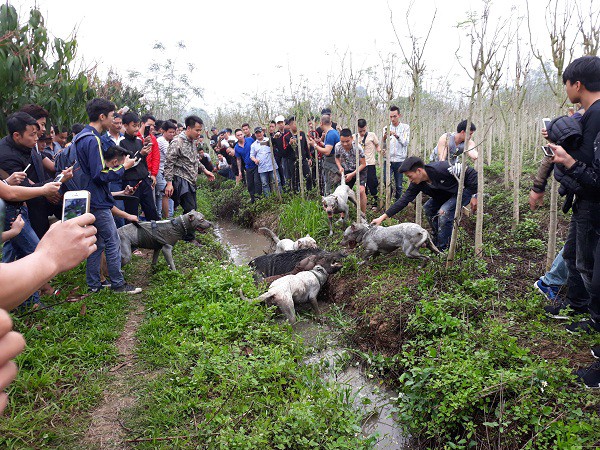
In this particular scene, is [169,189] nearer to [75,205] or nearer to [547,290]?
[75,205]

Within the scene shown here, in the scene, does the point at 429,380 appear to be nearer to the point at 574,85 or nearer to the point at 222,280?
the point at 574,85

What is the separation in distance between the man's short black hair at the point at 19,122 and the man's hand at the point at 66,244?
12.5ft

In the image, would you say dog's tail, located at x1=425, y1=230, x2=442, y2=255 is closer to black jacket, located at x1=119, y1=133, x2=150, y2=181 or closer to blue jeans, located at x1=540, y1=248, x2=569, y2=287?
blue jeans, located at x1=540, y1=248, x2=569, y2=287

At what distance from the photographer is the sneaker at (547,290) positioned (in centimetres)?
444

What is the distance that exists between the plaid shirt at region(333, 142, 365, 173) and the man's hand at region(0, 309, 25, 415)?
27.9 feet

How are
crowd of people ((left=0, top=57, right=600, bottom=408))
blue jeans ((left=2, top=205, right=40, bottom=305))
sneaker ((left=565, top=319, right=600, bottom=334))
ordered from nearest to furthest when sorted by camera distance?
crowd of people ((left=0, top=57, right=600, bottom=408)) < sneaker ((left=565, top=319, right=600, bottom=334)) < blue jeans ((left=2, top=205, right=40, bottom=305))

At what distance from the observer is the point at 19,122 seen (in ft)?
15.1

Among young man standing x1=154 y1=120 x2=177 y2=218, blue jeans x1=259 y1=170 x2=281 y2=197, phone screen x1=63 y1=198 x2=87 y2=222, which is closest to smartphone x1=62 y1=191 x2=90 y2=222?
phone screen x1=63 y1=198 x2=87 y2=222

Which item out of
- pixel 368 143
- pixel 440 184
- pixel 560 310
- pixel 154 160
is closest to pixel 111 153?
pixel 154 160

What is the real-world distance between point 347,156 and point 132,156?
4.58m

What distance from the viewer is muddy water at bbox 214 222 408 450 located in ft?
12.3

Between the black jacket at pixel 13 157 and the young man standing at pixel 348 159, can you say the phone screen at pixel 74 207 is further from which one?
the young man standing at pixel 348 159

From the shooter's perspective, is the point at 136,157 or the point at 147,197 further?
the point at 147,197

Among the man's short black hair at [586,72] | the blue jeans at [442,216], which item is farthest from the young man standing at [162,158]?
the man's short black hair at [586,72]
